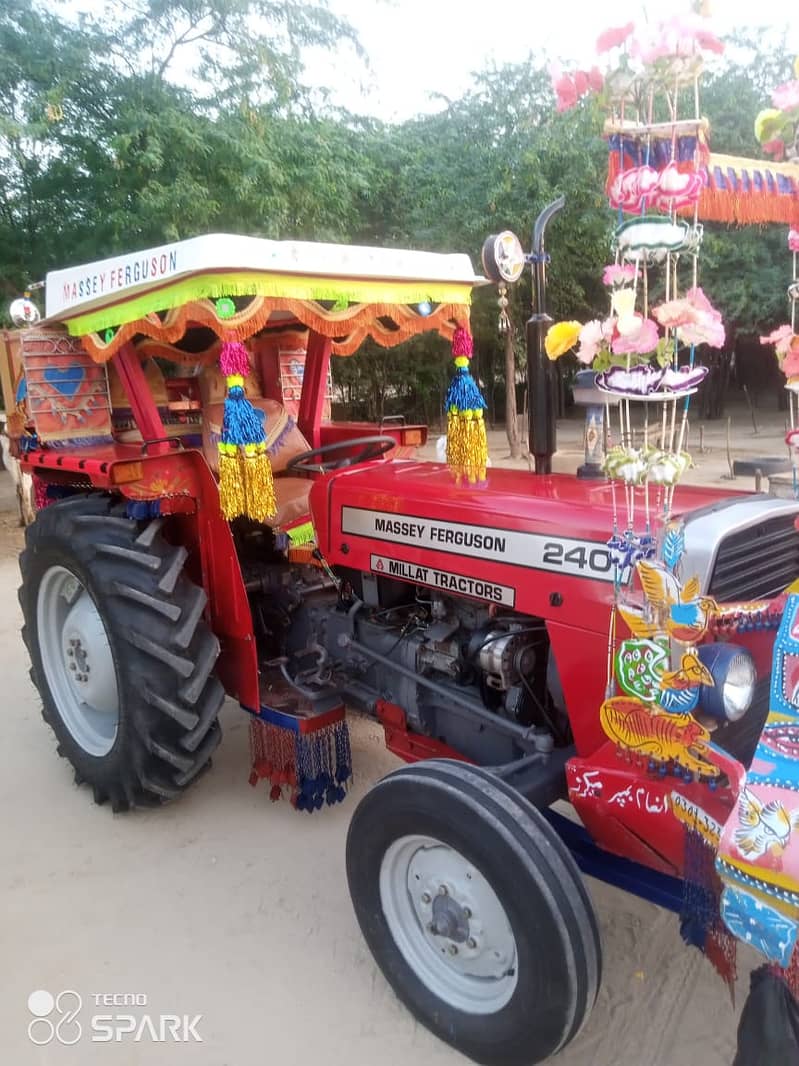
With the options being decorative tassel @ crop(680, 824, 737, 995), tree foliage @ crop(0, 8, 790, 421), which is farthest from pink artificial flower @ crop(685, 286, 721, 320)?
tree foliage @ crop(0, 8, 790, 421)

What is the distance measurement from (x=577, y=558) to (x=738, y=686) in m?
0.51

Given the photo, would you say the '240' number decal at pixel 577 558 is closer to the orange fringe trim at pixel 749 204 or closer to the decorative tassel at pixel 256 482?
the orange fringe trim at pixel 749 204

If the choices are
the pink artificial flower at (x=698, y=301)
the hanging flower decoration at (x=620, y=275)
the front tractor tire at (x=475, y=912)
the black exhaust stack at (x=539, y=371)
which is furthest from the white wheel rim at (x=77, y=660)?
the pink artificial flower at (x=698, y=301)

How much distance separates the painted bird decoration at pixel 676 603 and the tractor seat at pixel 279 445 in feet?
6.14

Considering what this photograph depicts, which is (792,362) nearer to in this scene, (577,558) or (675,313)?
(675,313)

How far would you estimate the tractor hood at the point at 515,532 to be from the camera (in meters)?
2.12

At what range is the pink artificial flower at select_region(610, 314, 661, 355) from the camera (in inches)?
67.7

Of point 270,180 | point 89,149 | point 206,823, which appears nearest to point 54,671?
point 206,823

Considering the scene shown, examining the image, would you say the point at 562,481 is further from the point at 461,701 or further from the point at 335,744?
the point at 335,744

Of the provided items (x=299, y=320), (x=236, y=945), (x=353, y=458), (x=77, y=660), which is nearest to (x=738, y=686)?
(x=236, y=945)

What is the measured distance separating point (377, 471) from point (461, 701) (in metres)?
0.90

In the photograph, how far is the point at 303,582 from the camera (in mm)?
3455

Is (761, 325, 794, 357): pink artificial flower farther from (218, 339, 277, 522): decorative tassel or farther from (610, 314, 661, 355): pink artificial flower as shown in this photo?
(218, 339, 277, 522): decorative tassel

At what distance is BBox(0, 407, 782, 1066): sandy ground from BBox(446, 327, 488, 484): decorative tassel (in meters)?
1.39
